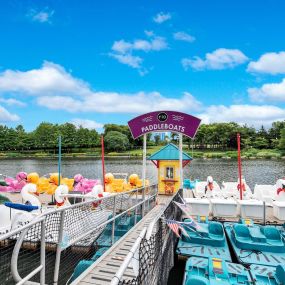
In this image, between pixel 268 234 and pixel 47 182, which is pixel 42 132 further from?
pixel 268 234

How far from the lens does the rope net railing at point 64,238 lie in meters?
3.91

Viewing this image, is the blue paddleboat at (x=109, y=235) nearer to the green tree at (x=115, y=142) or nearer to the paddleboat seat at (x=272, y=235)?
the paddleboat seat at (x=272, y=235)

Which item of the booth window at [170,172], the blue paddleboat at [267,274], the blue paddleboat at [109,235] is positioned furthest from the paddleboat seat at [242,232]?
the booth window at [170,172]

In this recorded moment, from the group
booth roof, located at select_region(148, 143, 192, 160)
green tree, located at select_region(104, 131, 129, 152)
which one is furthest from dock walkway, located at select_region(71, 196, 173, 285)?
green tree, located at select_region(104, 131, 129, 152)

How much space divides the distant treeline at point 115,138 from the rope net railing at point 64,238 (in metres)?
72.7

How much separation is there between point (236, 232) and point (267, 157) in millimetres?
59831

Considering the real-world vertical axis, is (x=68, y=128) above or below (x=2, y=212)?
above

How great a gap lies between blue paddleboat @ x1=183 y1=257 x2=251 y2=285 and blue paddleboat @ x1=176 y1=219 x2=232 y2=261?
2.76ft

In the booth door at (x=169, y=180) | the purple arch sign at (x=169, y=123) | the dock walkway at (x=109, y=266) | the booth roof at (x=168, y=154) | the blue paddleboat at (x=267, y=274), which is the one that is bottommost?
the blue paddleboat at (x=267, y=274)

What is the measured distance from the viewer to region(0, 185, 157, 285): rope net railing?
3910 millimetres

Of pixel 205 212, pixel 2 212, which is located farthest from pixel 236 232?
pixel 2 212

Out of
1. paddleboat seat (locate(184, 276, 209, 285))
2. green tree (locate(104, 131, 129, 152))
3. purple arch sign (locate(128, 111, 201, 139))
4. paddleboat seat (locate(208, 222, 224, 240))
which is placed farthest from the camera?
green tree (locate(104, 131, 129, 152))

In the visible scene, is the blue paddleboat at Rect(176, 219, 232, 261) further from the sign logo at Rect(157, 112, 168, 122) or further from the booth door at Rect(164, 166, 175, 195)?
the sign logo at Rect(157, 112, 168, 122)

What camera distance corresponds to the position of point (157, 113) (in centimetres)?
1225
